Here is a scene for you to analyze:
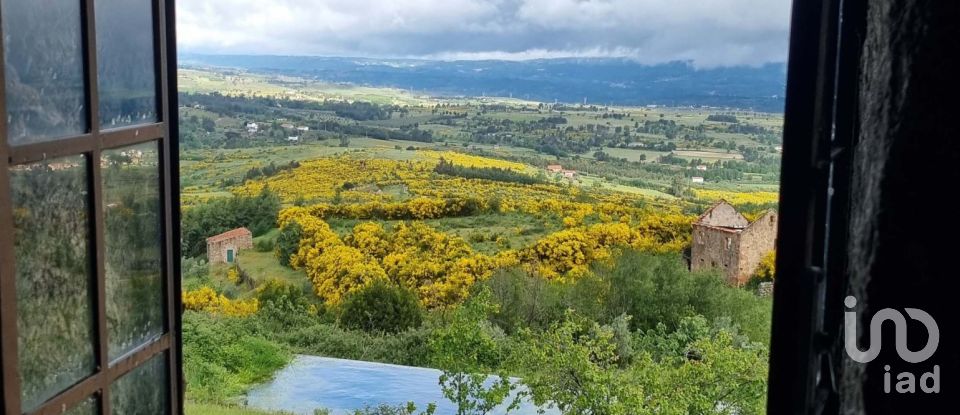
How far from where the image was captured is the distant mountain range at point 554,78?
41.2ft

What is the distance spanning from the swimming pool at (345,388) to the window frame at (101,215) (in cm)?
684

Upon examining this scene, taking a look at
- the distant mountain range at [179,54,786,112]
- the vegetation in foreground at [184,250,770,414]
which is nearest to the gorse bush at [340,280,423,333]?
the vegetation in foreground at [184,250,770,414]

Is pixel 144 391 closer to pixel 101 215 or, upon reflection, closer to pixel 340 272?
pixel 101 215

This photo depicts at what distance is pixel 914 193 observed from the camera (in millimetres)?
452

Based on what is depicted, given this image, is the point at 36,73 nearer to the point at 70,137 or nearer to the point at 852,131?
the point at 70,137

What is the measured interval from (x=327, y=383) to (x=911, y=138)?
30.8 feet

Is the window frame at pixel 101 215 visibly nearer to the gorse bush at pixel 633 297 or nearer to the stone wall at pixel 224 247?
the gorse bush at pixel 633 297

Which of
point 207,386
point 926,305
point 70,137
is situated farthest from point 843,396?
point 207,386

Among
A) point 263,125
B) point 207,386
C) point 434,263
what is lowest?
point 207,386

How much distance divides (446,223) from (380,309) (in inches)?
66.5

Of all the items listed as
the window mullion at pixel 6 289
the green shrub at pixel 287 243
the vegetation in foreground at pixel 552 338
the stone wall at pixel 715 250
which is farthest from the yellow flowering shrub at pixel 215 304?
the window mullion at pixel 6 289

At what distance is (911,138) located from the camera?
0.45m

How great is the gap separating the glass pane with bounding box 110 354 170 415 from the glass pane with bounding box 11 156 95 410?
8cm

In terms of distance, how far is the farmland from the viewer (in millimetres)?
10172
